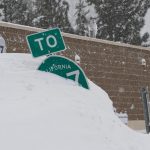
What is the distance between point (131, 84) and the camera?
22703 millimetres

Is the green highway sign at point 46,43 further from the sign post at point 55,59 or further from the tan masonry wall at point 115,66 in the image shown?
the tan masonry wall at point 115,66

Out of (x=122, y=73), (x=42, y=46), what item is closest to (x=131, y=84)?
(x=122, y=73)

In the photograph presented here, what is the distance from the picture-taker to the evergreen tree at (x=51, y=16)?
40000mm

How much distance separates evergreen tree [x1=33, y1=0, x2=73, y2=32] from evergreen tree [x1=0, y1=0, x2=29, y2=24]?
74.2 inches

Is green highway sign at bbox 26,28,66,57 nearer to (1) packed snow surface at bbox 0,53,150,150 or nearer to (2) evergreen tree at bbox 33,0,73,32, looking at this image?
(1) packed snow surface at bbox 0,53,150,150

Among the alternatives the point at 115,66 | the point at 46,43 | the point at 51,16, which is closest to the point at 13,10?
the point at 51,16

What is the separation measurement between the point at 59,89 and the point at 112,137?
106 cm

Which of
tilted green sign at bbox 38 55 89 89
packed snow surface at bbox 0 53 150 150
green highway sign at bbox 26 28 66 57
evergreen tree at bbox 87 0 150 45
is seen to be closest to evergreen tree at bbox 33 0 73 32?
evergreen tree at bbox 87 0 150 45

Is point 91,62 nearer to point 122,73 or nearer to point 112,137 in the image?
point 122,73

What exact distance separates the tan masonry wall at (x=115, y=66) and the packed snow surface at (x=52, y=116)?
9.51 m

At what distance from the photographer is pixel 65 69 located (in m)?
7.83

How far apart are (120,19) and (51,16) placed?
5470 millimetres

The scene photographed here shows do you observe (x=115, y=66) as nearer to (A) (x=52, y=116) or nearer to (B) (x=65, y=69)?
(B) (x=65, y=69)

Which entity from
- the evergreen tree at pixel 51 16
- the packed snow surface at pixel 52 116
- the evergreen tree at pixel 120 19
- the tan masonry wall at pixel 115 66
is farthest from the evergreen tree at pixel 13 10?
the packed snow surface at pixel 52 116
